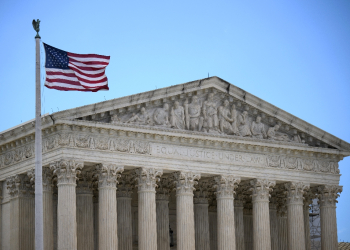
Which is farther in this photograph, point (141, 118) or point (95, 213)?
point (95, 213)

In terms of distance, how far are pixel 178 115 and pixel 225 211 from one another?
7.41 metres

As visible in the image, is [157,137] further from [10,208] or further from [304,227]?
[304,227]

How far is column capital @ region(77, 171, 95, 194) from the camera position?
2127 inches

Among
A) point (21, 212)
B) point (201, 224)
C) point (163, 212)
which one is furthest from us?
point (201, 224)

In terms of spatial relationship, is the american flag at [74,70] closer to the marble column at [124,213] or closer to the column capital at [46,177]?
the column capital at [46,177]

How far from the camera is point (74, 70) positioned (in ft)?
140

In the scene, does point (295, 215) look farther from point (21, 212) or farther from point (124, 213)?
point (21, 212)

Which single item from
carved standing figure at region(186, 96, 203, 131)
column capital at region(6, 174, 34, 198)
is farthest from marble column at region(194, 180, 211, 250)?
column capital at region(6, 174, 34, 198)

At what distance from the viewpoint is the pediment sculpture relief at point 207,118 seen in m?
53.2

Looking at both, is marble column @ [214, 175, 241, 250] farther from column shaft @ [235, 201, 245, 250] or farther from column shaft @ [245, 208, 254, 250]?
column shaft @ [245, 208, 254, 250]

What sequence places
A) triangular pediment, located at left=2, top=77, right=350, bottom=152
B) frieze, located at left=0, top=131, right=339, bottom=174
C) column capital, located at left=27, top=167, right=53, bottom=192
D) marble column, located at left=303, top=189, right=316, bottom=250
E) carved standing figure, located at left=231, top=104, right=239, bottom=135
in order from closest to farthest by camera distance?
frieze, located at left=0, top=131, right=339, bottom=174
column capital, located at left=27, top=167, right=53, bottom=192
triangular pediment, located at left=2, top=77, right=350, bottom=152
carved standing figure, located at left=231, top=104, right=239, bottom=135
marble column, located at left=303, top=189, right=316, bottom=250

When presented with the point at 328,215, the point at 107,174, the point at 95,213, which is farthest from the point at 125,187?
the point at 328,215

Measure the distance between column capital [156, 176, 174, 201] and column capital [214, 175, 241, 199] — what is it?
11.3ft

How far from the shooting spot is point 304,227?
6397 centimetres
